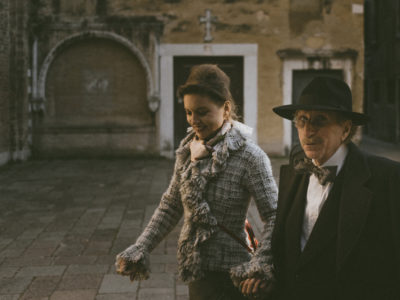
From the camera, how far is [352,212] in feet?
6.29

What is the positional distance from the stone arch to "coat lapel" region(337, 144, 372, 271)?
11276 mm

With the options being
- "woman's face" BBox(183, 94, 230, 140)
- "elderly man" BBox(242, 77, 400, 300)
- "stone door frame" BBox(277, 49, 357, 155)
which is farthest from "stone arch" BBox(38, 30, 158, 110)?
"elderly man" BBox(242, 77, 400, 300)

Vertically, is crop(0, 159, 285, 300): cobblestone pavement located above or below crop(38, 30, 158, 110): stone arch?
below

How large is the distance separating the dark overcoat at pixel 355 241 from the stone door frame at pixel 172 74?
1120 cm

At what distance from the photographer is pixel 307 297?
2.02m

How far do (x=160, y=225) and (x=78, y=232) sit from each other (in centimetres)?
385

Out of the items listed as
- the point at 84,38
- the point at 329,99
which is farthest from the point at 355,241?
the point at 84,38

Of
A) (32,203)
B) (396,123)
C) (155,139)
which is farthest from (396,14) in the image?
(32,203)

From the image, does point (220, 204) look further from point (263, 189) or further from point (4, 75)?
point (4, 75)

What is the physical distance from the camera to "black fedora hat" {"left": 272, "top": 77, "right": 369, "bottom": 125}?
6.67 feet

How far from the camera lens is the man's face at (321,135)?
2047 mm

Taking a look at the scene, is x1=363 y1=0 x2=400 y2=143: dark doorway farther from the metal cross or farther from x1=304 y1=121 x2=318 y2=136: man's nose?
x1=304 y1=121 x2=318 y2=136: man's nose

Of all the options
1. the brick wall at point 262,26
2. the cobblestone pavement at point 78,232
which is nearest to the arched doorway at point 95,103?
the brick wall at point 262,26

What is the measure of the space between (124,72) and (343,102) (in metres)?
11.5
